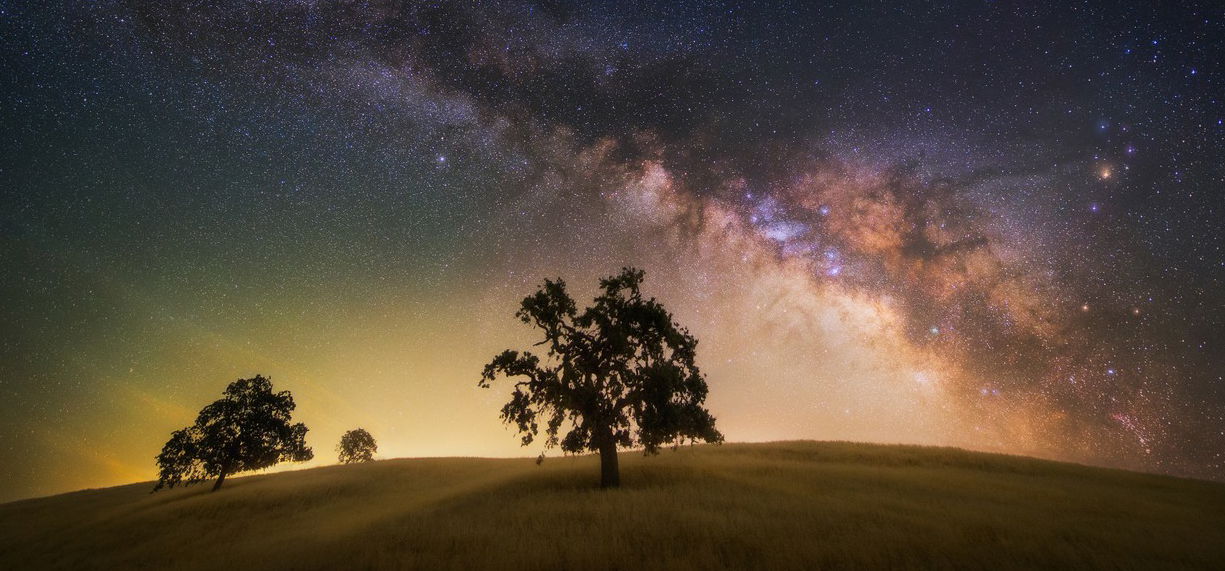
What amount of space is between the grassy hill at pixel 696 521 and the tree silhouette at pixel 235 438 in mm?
2766

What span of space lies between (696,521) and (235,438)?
3449cm

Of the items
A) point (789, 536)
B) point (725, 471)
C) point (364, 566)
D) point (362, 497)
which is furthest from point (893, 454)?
point (362, 497)

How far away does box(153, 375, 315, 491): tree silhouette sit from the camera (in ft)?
103

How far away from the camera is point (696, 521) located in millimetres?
13688

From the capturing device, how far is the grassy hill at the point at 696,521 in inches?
444

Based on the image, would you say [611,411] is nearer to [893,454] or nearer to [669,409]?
[669,409]

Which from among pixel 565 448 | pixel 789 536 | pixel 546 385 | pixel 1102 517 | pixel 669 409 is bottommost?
pixel 1102 517

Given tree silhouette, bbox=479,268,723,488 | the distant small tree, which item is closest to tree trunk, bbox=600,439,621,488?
tree silhouette, bbox=479,268,723,488

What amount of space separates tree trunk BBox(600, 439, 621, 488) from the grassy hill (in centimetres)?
78

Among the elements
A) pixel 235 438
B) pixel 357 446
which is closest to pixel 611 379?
pixel 235 438

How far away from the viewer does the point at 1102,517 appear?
49.6 ft

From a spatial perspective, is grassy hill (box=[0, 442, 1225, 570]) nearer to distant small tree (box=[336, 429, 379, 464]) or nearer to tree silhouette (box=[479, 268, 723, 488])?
tree silhouette (box=[479, 268, 723, 488])

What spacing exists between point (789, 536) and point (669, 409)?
27.6 feet

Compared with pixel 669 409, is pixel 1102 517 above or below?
below
